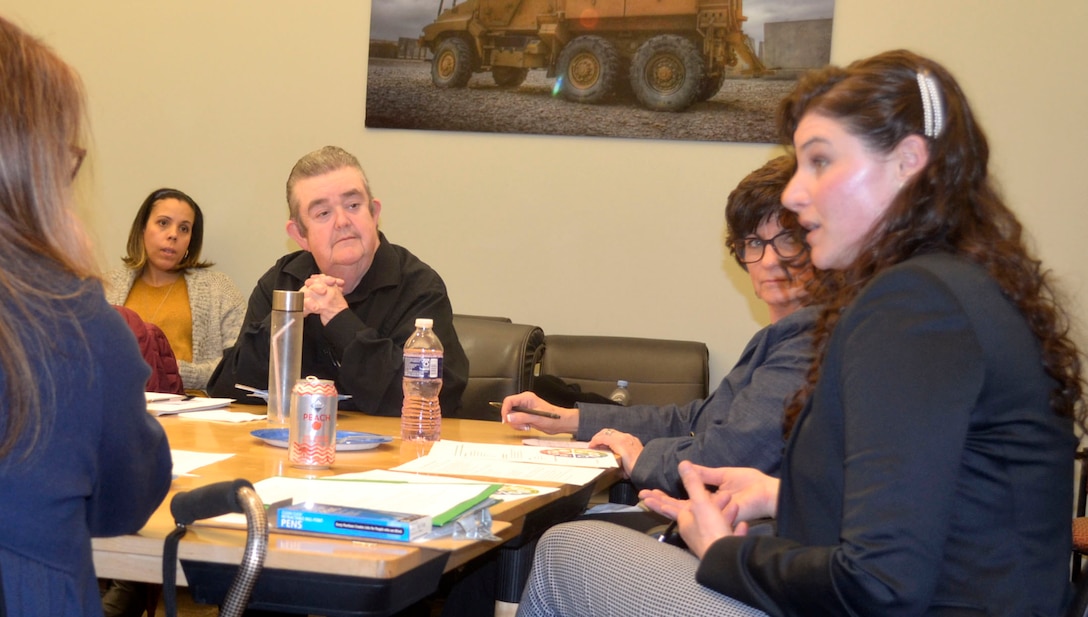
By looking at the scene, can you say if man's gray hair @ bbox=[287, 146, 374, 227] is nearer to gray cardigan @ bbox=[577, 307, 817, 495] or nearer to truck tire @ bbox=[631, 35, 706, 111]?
gray cardigan @ bbox=[577, 307, 817, 495]

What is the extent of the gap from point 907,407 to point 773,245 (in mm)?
1093

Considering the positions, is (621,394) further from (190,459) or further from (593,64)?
(190,459)

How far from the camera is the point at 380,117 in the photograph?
4.02 metres

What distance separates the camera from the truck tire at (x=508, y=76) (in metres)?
3.85

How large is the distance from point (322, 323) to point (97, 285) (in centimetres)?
147

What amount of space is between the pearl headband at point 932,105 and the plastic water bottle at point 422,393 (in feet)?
3.82

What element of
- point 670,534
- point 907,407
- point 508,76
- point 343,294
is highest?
point 508,76

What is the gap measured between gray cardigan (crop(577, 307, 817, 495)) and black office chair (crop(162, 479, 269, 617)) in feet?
3.26

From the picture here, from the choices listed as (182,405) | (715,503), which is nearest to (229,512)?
(715,503)

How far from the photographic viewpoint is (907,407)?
1.12m

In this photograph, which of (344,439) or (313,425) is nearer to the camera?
(313,425)

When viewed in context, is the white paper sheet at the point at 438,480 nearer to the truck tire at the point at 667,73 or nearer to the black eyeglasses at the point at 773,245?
the black eyeglasses at the point at 773,245

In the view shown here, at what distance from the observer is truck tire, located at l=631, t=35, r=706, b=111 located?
3.69 metres

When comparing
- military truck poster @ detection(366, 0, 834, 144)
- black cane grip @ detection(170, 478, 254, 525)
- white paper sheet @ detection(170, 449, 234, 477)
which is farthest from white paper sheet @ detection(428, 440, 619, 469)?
military truck poster @ detection(366, 0, 834, 144)
